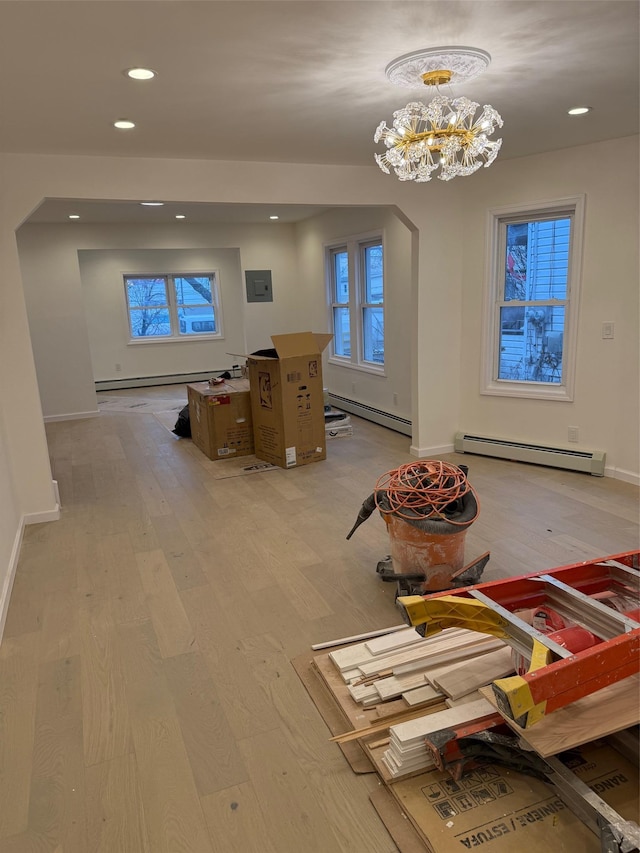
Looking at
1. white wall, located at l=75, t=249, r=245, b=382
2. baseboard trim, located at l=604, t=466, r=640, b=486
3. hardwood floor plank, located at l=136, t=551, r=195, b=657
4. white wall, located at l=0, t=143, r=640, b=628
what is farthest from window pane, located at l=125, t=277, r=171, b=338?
baseboard trim, located at l=604, t=466, r=640, b=486

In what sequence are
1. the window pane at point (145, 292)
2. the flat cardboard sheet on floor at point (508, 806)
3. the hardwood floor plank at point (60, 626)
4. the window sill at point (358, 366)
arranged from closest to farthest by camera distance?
the flat cardboard sheet on floor at point (508, 806), the hardwood floor plank at point (60, 626), the window sill at point (358, 366), the window pane at point (145, 292)

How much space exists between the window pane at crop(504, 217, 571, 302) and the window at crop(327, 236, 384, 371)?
5.64 ft

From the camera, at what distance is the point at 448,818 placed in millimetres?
1599

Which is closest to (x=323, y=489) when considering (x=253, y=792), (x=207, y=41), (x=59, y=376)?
(x=253, y=792)

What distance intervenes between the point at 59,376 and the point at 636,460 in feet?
21.6

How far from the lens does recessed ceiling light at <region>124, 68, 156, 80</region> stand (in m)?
2.32

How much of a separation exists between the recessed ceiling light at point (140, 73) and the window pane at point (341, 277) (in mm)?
4824

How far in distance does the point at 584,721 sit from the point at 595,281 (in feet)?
11.4

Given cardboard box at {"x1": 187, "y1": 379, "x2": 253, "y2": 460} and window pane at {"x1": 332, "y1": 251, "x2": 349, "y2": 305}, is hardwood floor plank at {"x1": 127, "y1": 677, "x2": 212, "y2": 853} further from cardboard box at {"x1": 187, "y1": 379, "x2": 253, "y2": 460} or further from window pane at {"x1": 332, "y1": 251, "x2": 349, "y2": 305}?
window pane at {"x1": 332, "y1": 251, "x2": 349, "y2": 305}

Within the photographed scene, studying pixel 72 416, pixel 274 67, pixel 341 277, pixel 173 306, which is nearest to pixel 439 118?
pixel 274 67

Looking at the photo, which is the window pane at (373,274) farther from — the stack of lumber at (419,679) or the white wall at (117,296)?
the stack of lumber at (419,679)

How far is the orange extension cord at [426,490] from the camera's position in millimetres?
2656

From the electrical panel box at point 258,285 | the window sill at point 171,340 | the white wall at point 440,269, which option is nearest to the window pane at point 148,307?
the window sill at point 171,340

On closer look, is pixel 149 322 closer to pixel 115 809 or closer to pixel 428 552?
pixel 428 552
